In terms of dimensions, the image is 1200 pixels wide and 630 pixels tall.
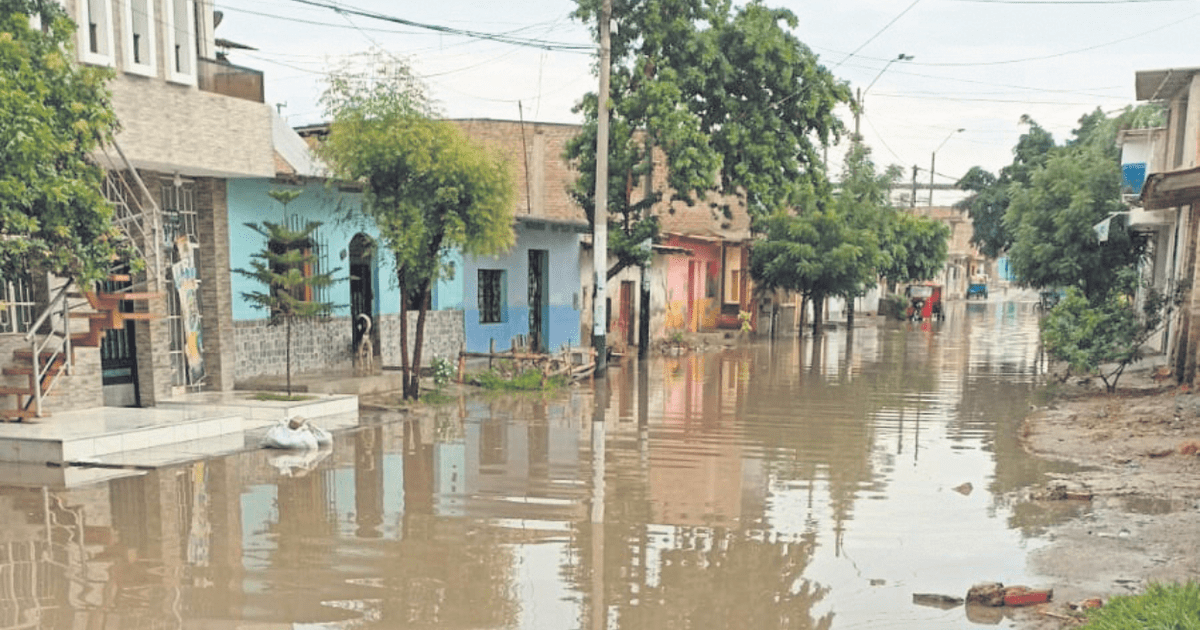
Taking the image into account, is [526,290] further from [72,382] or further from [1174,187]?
[1174,187]

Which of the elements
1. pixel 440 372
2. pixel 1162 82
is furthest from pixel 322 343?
pixel 1162 82

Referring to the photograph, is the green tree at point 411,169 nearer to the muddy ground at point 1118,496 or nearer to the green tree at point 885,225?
the muddy ground at point 1118,496

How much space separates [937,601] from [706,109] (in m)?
18.9

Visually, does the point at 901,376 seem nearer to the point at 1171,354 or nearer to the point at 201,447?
the point at 1171,354

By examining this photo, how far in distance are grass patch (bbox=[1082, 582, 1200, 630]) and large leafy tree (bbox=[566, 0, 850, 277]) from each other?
681 inches

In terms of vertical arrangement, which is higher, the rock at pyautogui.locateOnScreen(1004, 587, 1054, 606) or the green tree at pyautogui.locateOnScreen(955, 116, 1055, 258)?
the green tree at pyautogui.locateOnScreen(955, 116, 1055, 258)

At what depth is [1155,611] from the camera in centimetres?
544

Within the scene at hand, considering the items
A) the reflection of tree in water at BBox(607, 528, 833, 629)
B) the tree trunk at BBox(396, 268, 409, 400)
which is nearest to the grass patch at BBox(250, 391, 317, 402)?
the tree trunk at BBox(396, 268, 409, 400)

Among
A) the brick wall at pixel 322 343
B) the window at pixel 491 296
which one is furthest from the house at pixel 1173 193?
the brick wall at pixel 322 343

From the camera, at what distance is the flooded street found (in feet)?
21.9

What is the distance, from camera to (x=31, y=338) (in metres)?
11.3

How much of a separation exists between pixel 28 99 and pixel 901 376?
18.6 m

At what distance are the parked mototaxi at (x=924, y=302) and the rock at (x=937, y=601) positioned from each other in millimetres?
42509

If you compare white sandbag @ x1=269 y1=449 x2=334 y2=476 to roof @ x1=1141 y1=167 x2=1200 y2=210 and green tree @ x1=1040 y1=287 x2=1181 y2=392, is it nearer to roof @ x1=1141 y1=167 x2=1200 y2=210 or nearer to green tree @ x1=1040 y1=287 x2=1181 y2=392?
roof @ x1=1141 y1=167 x2=1200 y2=210
